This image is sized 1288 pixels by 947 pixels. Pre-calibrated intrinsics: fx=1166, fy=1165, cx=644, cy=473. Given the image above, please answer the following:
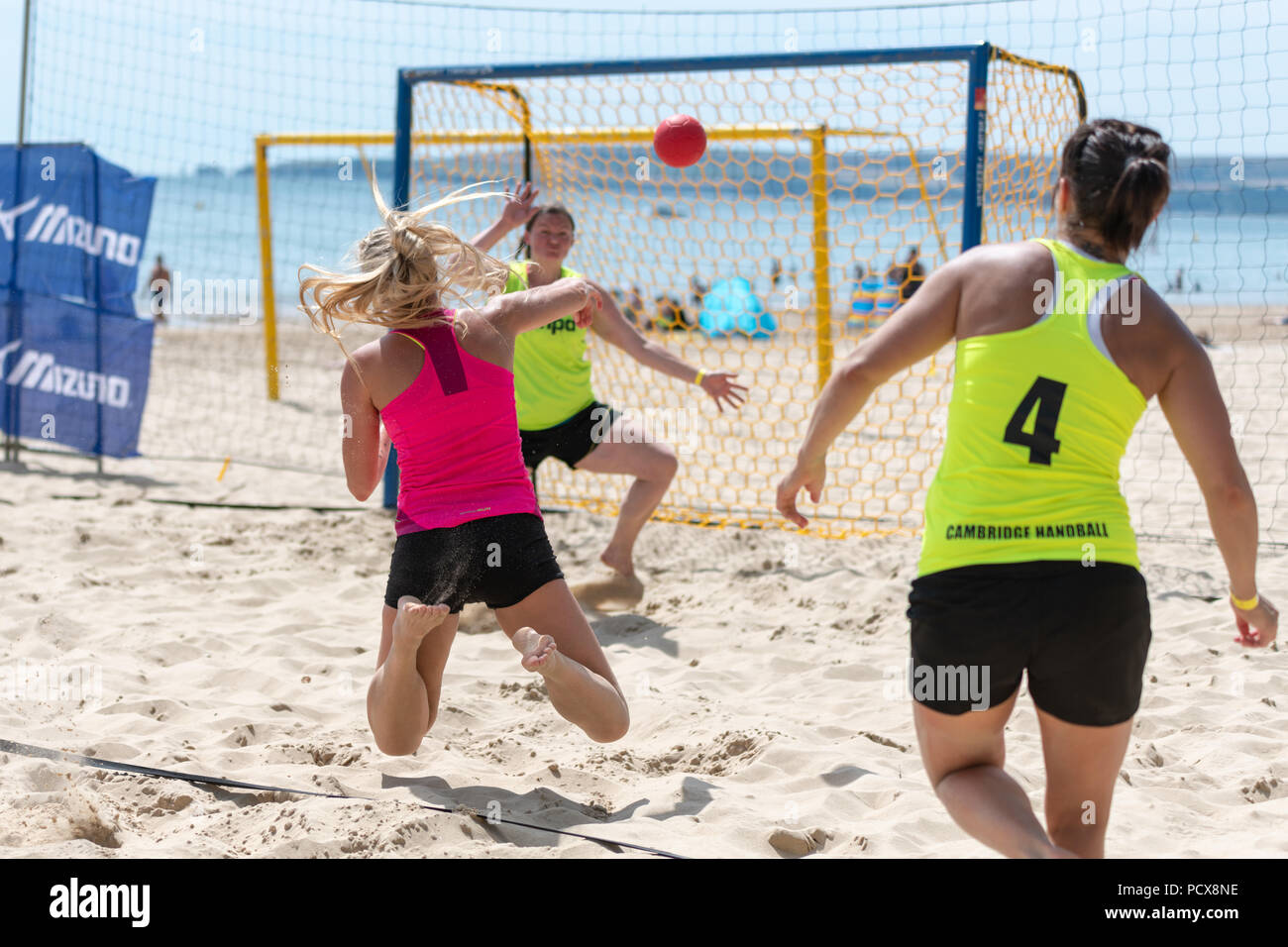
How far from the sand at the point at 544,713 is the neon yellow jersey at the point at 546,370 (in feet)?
2.95

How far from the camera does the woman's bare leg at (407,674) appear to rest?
2.91m

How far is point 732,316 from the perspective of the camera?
1080 centimetres

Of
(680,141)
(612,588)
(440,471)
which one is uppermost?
(680,141)

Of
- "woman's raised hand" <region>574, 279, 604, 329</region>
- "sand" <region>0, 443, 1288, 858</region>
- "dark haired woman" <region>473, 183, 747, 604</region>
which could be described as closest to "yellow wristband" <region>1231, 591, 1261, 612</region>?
"sand" <region>0, 443, 1288, 858</region>

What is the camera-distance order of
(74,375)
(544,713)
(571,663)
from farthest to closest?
(74,375), (544,713), (571,663)

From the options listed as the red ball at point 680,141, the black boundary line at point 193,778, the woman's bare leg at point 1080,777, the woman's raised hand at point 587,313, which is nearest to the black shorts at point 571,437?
the red ball at point 680,141

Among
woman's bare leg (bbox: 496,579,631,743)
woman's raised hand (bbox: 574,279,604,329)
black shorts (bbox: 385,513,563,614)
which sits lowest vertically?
woman's bare leg (bbox: 496,579,631,743)

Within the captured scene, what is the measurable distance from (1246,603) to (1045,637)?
0.48 meters

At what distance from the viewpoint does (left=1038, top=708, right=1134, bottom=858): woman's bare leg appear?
217 cm

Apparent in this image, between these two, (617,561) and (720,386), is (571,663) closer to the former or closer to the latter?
(720,386)

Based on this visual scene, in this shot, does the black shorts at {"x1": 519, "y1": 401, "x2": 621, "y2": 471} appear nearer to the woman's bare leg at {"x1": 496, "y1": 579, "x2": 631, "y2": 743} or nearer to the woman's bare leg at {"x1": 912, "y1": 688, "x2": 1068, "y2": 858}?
the woman's bare leg at {"x1": 496, "y1": 579, "x2": 631, "y2": 743}

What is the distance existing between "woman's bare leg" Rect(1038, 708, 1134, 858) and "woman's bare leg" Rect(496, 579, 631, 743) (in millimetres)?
1197

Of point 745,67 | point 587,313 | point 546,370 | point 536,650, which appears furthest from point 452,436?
point 745,67

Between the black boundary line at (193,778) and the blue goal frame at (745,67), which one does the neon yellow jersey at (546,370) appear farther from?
the black boundary line at (193,778)
